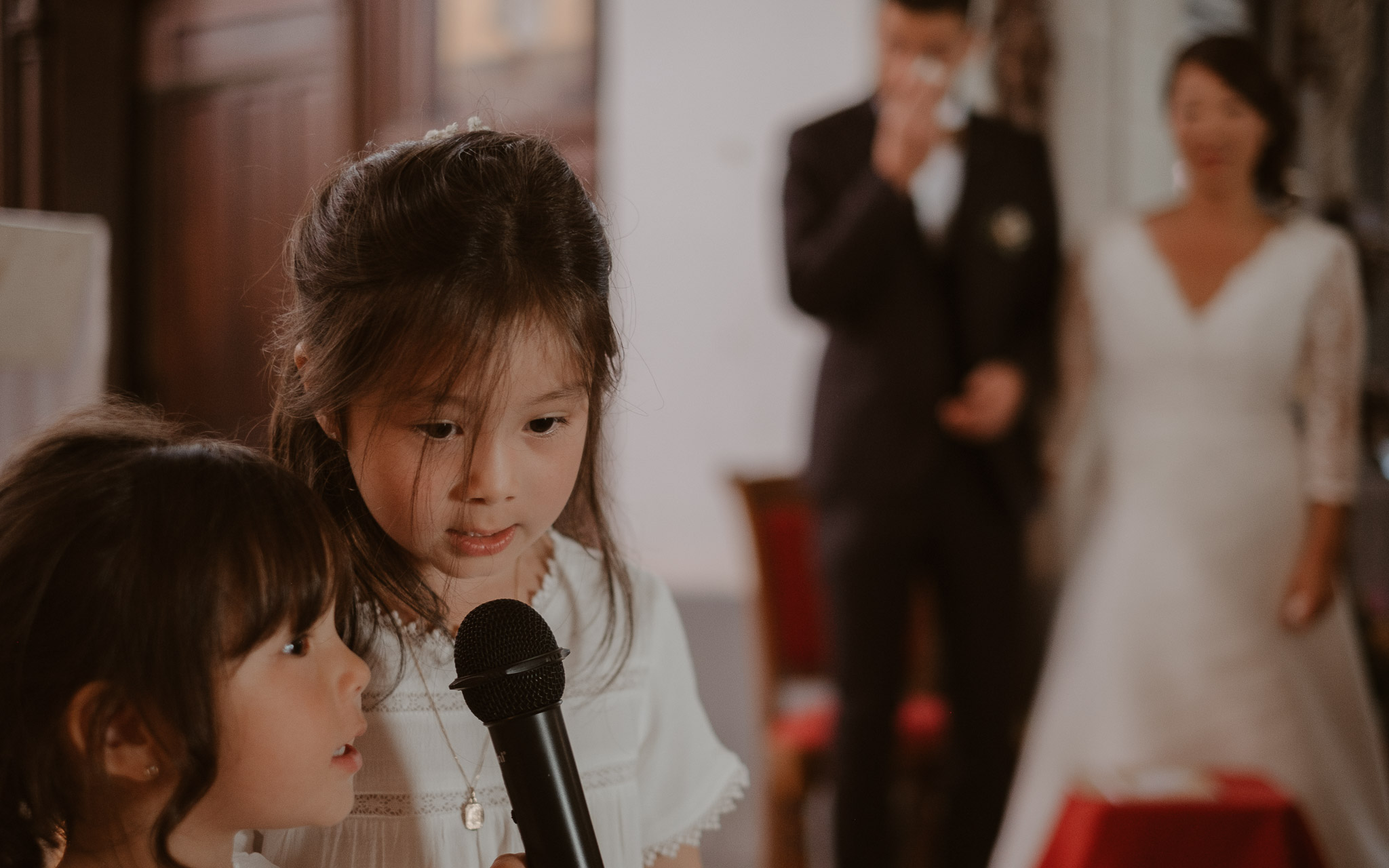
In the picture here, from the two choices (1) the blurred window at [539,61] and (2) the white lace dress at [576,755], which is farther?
(1) the blurred window at [539,61]

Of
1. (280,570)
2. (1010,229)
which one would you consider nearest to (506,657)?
(280,570)

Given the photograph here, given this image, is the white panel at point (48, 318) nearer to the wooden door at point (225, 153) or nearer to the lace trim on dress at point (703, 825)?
the lace trim on dress at point (703, 825)

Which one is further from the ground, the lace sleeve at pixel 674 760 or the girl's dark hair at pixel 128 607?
the girl's dark hair at pixel 128 607

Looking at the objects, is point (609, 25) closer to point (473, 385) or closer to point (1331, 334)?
point (1331, 334)

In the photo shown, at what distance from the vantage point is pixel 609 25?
340cm

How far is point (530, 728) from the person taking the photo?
1.94ft

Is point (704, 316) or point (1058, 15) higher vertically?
point (1058, 15)

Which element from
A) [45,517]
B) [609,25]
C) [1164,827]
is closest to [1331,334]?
[1164,827]

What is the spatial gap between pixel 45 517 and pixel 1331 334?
2.37 m

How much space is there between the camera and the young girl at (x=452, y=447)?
70 cm

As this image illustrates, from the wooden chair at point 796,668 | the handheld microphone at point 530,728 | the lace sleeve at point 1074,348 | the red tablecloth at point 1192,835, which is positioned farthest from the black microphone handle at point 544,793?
the lace sleeve at point 1074,348

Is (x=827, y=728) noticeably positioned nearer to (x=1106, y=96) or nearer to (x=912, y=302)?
(x=912, y=302)

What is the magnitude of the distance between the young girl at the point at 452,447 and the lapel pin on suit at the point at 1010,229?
1.59 metres

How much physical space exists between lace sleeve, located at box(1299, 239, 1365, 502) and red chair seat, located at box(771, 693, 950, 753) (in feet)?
2.90
